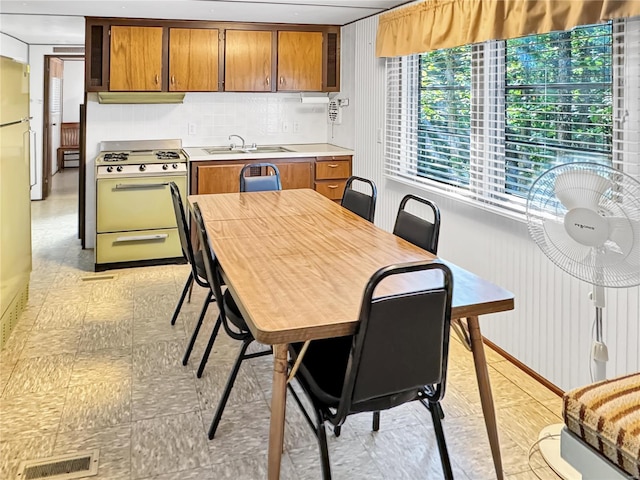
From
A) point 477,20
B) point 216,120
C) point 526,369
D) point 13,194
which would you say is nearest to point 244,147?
point 216,120

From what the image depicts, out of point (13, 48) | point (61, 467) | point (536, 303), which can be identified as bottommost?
point (61, 467)

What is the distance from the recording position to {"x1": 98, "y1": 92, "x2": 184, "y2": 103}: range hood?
5.03 metres

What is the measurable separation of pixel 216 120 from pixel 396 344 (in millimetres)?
4279

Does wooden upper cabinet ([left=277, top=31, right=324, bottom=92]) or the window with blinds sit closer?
the window with blinds

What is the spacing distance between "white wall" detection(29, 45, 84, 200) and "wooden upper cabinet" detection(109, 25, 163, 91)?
3364 mm

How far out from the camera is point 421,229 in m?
2.58

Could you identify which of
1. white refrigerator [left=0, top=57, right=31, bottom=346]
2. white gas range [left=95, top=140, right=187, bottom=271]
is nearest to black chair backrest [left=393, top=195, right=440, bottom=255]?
white refrigerator [left=0, top=57, right=31, bottom=346]

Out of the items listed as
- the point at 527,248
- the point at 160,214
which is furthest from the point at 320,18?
the point at 527,248

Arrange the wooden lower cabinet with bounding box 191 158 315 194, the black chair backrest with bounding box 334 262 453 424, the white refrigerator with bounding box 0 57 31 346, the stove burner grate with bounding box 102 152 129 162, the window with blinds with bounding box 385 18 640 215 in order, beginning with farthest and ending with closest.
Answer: the wooden lower cabinet with bounding box 191 158 315 194 < the stove burner grate with bounding box 102 152 129 162 < the white refrigerator with bounding box 0 57 31 346 < the window with blinds with bounding box 385 18 640 215 < the black chair backrest with bounding box 334 262 453 424

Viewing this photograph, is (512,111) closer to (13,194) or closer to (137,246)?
(13,194)

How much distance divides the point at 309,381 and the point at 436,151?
247 centimetres

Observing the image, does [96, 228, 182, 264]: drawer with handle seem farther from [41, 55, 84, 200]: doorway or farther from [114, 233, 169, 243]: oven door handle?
[41, 55, 84, 200]: doorway

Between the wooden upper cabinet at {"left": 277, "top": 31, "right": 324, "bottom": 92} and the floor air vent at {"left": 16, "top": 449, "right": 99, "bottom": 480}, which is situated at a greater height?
the wooden upper cabinet at {"left": 277, "top": 31, "right": 324, "bottom": 92}

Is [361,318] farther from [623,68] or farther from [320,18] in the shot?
[320,18]
